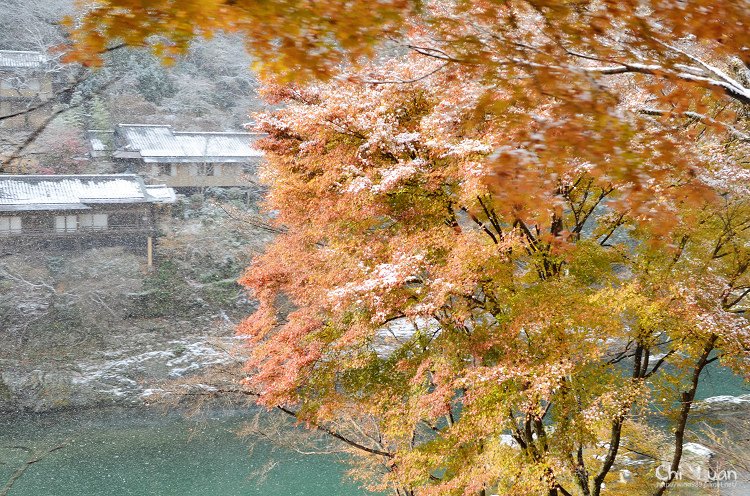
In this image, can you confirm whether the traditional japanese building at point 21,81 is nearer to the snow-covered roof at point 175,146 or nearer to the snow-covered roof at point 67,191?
the snow-covered roof at point 175,146

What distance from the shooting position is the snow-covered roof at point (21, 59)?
20844 mm

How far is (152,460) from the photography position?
12.2m

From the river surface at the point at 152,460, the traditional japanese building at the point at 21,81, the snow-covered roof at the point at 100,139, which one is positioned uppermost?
the traditional japanese building at the point at 21,81

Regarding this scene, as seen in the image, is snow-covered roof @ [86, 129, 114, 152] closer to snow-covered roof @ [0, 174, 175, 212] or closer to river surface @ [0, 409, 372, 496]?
snow-covered roof @ [0, 174, 175, 212]

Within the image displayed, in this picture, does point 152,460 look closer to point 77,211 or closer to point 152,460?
point 152,460

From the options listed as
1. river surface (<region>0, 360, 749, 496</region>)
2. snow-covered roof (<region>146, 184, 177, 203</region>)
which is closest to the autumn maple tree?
river surface (<region>0, 360, 749, 496</region>)

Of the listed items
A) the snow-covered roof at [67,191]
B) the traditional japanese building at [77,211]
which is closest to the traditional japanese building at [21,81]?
the snow-covered roof at [67,191]

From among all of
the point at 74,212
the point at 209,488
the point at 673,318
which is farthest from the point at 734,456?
the point at 74,212

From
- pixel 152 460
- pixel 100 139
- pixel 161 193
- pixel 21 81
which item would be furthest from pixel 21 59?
pixel 152 460

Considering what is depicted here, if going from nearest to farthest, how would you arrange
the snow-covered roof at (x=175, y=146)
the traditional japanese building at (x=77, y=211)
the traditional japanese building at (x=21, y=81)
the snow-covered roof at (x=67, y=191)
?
the snow-covered roof at (x=67, y=191)
the traditional japanese building at (x=77, y=211)
the traditional japanese building at (x=21, y=81)
the snow-covered roof at (x=175, y=146)

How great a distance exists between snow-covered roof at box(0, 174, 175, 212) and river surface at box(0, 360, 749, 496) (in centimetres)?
643

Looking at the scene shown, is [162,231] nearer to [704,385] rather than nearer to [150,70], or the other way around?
[150,70]

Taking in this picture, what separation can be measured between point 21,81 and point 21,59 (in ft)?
3.26

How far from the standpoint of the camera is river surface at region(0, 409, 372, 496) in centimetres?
1120
